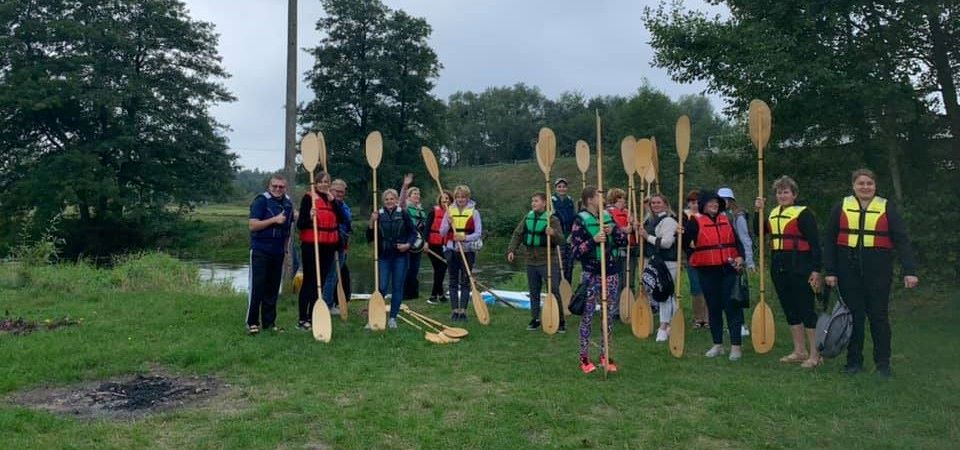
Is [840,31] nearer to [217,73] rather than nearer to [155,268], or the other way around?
[155,268]

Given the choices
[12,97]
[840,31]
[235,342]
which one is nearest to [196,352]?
[235,342]

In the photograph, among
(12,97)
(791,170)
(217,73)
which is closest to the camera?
(791,170)

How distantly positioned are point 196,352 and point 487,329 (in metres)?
3.03

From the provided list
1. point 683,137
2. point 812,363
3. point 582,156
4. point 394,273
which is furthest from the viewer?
point 394,273

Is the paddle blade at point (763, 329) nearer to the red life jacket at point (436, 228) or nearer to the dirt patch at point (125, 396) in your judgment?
the red life jacket at point (436, 228)

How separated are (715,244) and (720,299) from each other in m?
0.52

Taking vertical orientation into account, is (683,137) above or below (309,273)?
above

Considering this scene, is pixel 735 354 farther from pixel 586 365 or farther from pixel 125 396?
pixel 125 396

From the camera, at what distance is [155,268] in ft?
46.6

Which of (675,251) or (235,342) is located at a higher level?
(675,251)

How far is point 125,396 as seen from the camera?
16.1 feet

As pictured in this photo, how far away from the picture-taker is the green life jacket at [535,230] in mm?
7328

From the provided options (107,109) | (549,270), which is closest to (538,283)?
(549,270)

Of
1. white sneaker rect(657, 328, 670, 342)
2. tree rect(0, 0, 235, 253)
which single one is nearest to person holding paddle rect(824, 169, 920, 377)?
white sneaker rect(657, 328, 670, 342)
